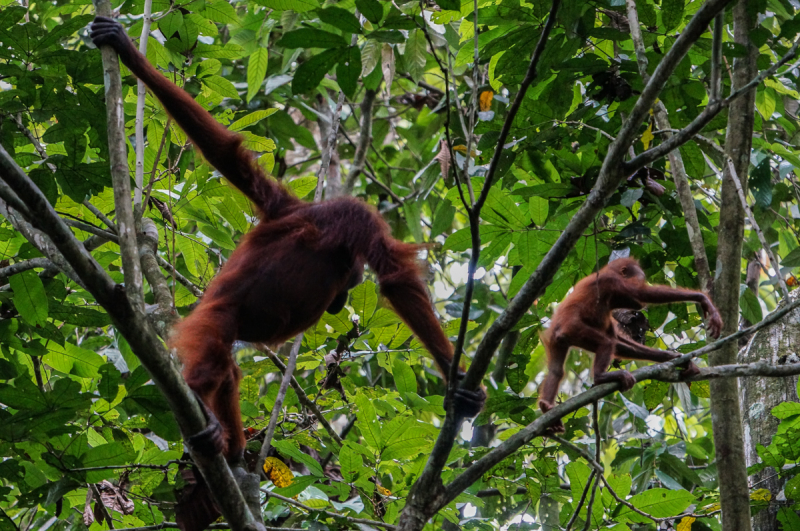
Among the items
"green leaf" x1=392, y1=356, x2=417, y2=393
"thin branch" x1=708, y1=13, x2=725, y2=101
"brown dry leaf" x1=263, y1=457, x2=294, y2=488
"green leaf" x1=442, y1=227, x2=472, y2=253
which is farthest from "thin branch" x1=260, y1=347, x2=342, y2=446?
"thin branch" x1=708, y1=13, x2=725, y2=101

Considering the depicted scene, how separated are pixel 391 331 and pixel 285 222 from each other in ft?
3.73

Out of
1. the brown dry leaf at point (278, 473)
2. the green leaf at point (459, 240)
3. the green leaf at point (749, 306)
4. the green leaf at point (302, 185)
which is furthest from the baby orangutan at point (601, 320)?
the green leaf at point (302, 185)

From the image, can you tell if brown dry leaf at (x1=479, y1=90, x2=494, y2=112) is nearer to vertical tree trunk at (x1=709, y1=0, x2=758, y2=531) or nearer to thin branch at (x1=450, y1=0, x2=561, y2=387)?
vertical tree trunk at (x1=709, y1=0, x2=758, y2=531)

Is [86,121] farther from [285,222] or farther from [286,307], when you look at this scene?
[286,307]

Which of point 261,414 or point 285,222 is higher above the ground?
point 285,222

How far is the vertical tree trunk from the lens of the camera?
3461 millimetres

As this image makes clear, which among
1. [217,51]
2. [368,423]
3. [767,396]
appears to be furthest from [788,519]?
[217,51]

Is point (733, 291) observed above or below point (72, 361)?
above

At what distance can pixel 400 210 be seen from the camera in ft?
26.0

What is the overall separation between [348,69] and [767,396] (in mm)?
3392

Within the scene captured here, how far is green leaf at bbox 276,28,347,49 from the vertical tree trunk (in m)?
2.01

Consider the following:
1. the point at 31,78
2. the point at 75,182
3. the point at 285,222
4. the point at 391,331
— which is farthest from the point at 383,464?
the point at 31,78

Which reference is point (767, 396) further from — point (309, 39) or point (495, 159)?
point (309, 39)

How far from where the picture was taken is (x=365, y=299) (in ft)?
15.1
